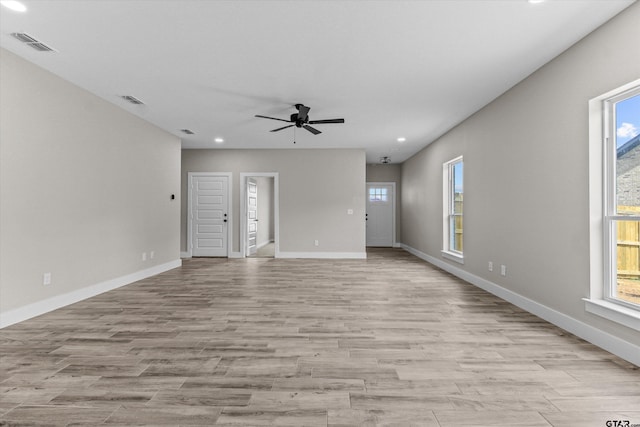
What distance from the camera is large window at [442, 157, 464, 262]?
6.02 metres

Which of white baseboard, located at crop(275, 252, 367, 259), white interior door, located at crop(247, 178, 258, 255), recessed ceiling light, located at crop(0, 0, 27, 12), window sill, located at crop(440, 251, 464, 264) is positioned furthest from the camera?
white interior door, located at crop(247, 178, 258, 255)

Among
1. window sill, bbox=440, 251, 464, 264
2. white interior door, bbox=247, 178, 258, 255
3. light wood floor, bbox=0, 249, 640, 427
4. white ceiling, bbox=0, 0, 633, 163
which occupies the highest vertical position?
white ceiling, bbox=0, 0, 633, 163

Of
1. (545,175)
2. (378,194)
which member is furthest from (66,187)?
(378,194)

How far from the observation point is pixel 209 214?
7.93 meters

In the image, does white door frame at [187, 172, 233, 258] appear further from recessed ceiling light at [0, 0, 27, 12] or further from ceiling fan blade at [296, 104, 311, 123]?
recessed ceiling light at [0, 0, 27, 12]

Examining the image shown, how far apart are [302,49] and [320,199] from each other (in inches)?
192

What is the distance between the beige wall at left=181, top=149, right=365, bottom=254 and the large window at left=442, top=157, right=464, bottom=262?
6.62ft

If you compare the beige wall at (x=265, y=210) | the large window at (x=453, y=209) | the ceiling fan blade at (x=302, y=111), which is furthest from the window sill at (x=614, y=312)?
the beige wall at (x=265, y=210)

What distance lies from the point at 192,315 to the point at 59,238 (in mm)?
1881

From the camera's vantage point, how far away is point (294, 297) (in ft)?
13.8

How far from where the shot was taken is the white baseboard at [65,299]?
3.16 m

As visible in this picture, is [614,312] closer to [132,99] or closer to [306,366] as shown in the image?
[306,366]

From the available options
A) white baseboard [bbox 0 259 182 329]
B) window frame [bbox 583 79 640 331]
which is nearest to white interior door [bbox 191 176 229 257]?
white baseboard [bbox 0 259 182 329]

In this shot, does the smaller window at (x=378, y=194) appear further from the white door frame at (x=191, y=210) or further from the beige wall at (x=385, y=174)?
the white door frame at (x=191, y=210)
